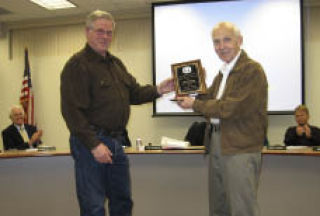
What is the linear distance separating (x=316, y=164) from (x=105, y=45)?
7.01 feet

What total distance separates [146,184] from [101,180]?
1457mm

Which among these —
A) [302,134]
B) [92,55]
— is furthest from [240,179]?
[302,134]

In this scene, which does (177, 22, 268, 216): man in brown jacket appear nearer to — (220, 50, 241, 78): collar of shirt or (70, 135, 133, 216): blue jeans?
(220, 50, 241, 78): collar of shirt

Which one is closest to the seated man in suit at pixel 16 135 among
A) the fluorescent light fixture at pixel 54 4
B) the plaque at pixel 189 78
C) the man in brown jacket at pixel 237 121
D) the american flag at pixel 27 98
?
the american flag at pixel 27 98

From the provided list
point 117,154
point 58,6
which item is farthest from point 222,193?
point 58,6

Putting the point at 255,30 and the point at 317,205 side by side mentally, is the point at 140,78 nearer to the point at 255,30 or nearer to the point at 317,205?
the point at 255,30

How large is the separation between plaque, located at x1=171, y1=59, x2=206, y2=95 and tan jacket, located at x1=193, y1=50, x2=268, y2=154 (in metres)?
0.27

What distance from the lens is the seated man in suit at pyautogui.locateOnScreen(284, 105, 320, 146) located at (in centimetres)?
455

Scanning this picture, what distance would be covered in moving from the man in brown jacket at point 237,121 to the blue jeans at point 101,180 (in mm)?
604

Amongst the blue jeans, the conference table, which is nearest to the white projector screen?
the conference table

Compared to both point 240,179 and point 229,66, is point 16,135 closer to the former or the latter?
point 229,66

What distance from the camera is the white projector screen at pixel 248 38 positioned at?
5734 millimetres

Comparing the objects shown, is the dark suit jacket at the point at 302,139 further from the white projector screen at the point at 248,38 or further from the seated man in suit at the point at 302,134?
A: the white projector screen at the point at 248,38

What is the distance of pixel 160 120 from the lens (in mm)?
6602
